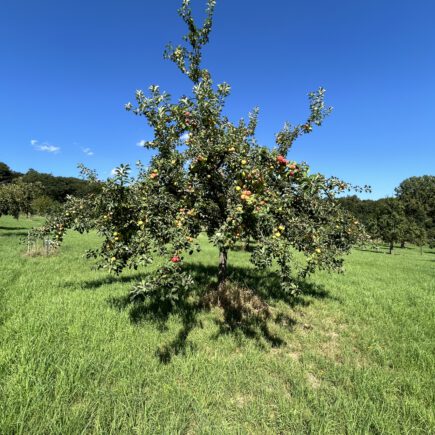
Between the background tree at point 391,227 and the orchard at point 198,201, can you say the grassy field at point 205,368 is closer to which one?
the orchard at point 198,201

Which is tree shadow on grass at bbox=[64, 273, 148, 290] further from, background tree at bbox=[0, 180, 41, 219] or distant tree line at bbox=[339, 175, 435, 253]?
background tree at bbox=[0, 180, 41, 219]

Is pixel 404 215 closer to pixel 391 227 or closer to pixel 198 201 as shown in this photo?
pixel 391 227

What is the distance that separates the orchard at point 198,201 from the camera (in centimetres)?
524

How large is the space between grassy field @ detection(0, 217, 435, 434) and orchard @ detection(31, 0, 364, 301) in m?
1.56

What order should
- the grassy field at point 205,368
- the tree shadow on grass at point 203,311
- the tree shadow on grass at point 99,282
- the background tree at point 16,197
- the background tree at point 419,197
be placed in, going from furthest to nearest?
the background tree at point 419,197 → the background tree at point 16,197 → the tree shadow on grass at point 99,282 → the tree shadow on grass at point 203,311 → the grassy field at point 205,368

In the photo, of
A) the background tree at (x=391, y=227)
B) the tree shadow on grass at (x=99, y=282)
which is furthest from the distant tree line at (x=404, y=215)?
the tree shadow on grass at (x=99, y=282)

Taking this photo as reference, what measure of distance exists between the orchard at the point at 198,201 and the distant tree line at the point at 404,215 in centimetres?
374

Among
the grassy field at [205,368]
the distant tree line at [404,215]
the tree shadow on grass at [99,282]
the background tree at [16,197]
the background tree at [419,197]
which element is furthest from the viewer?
the background tree at [419,197]

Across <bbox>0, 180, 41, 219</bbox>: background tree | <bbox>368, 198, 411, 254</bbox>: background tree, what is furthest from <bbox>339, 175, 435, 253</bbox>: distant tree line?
<bbox>0, 180, 41, 219</bbox>: background tree

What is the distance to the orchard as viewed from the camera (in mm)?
5238

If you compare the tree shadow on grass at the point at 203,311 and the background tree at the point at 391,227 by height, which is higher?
the background tree at the point at 391,227

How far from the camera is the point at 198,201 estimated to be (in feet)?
23.4

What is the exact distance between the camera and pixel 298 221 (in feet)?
21.1

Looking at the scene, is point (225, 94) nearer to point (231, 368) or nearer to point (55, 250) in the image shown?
point (231, 368)
